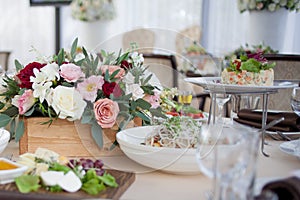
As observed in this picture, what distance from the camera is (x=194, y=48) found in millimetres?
4695

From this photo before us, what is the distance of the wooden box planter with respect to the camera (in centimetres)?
118

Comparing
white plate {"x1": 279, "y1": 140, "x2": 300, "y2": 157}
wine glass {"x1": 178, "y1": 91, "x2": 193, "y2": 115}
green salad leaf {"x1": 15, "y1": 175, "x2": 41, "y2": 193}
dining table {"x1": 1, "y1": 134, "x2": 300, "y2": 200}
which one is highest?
wine glass {"x1": 178, "y1": 91, "x2": 193, "y2": 115}

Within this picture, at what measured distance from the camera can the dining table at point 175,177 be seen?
88cm

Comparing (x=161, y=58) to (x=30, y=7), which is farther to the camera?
(x=30, y=7)

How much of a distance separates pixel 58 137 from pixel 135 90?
23 centimetres

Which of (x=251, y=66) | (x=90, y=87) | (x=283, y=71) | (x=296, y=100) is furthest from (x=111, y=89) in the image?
(x=283, y=71)

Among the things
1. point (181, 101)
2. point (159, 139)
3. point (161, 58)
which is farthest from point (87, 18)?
point (159, 139)

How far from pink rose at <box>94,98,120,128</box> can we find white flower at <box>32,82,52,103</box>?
0.13m

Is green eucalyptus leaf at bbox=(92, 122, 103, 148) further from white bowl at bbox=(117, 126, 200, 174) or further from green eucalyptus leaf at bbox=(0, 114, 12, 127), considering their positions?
green eucalyptus leaf at bbox=(0, 114, 12, 127)

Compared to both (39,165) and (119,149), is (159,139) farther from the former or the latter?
(39,165)

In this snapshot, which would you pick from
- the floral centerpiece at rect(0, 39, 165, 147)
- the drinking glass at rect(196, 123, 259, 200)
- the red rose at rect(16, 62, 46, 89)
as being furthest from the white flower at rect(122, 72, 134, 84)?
the drinking glass at rect(196, 123, 259, 200)

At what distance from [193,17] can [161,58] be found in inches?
110

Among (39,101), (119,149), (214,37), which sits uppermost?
(214,37)

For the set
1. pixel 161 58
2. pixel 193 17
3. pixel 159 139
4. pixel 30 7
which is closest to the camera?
pixel 159 139
